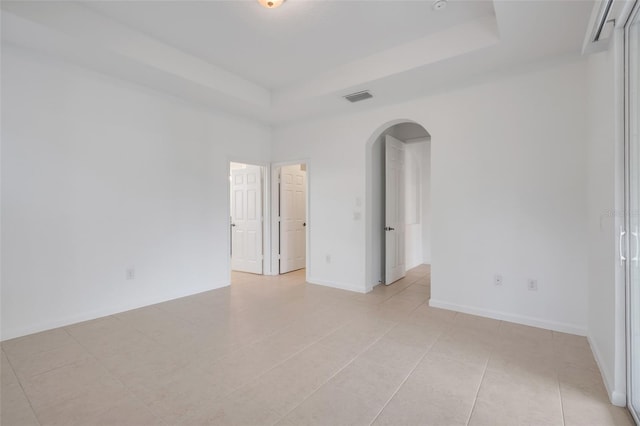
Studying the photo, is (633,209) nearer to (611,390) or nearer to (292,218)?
(611,390)

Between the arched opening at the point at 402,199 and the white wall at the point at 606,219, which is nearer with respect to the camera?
the white wall at the point at 606,219

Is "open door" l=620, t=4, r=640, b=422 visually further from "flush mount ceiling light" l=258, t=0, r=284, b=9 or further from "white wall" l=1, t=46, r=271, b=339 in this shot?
"white wall" l=1, t=46, r=271, b=339

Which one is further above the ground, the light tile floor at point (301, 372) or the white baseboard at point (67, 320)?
the white baseboard at point (67, 320)

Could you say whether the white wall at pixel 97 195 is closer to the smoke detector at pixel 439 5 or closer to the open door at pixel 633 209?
the smoke detector at pixel 439 5

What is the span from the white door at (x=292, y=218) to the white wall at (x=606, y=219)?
4113 millimetres

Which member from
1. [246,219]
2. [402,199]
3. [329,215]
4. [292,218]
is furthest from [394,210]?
[246,219]

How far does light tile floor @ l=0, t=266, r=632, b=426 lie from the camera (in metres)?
1.69

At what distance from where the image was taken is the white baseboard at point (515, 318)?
277 centimetres

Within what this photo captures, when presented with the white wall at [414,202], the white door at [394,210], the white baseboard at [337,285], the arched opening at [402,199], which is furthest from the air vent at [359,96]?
the white baseboard at [337,285]

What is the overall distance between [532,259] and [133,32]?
460 cm

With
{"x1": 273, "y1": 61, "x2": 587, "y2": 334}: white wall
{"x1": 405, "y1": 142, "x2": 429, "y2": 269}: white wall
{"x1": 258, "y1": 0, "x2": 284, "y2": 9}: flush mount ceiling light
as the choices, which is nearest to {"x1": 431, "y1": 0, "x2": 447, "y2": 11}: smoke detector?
{"x1": 273, "y1": 61, "x2": 587, "y2": 334}: white wall

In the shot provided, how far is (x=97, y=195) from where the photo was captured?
320 centimetres

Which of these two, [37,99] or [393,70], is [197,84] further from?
[393,70]

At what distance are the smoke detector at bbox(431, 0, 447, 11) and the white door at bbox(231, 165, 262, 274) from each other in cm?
357
